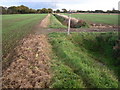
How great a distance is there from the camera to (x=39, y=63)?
8.43 metres

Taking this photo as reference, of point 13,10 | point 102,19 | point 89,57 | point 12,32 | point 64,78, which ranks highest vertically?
point 13,10

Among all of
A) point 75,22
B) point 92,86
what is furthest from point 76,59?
point 75,22

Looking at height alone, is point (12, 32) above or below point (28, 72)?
above

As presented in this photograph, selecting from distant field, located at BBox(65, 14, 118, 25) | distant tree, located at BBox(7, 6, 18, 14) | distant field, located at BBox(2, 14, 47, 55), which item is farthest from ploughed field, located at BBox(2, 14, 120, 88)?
distant tree, located at BBox(7, 6, 18, 14)

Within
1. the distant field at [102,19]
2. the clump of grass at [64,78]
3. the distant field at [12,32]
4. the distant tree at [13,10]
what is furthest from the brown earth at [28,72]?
the distant tree at [13,10]

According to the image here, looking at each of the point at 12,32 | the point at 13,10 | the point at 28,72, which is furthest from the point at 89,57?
the point at 13,10

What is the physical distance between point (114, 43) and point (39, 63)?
22.6ft

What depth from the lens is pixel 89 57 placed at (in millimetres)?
11648

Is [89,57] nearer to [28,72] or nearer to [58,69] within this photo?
[58,69]

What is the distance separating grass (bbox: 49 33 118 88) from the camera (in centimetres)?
750

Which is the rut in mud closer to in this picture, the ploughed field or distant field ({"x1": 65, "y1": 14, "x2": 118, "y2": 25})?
the ploughed field

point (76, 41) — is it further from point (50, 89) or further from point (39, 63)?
point (50, 89)

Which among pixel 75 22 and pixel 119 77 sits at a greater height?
pixel 75 22

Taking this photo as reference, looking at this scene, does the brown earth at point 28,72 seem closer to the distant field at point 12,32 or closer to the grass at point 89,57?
the grass at point 89,57
